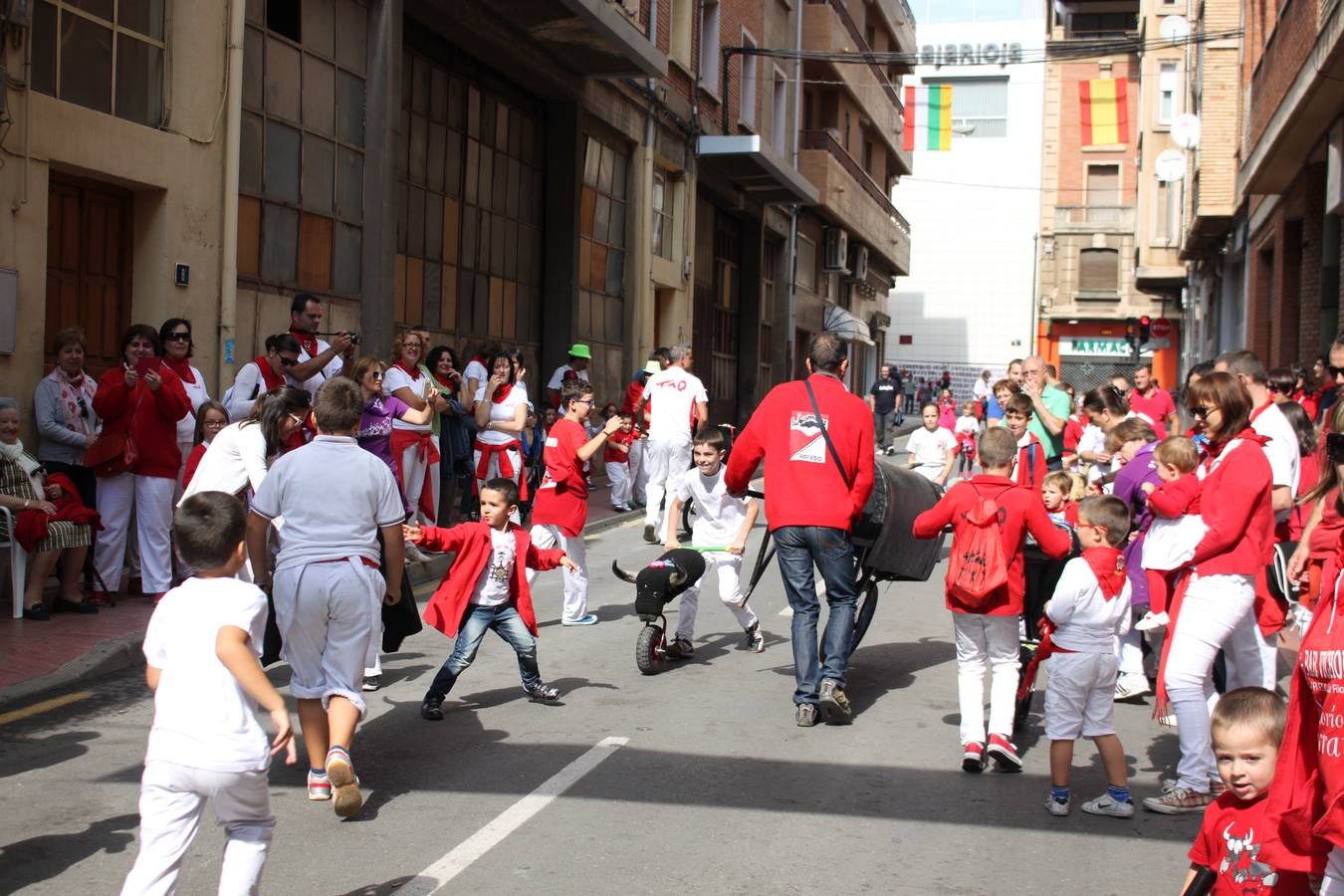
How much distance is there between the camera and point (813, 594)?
7562 millimetres

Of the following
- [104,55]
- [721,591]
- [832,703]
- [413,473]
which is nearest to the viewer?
[832,703]

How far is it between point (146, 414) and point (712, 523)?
4.07 meters

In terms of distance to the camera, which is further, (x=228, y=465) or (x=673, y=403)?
(x=673, y=403)

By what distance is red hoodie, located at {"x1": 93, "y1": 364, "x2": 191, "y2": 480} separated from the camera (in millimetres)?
9680

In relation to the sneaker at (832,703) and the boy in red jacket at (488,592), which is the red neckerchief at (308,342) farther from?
the sneaker at (832,703)

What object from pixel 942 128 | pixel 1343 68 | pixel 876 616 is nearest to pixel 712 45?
pixel 1343 68

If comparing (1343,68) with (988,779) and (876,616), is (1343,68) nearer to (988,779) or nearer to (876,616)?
(876,616)

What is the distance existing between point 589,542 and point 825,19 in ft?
71.4

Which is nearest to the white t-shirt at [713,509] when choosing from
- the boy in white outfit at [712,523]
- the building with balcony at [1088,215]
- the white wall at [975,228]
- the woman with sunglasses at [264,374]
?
the boy in white outfit at [712,523]

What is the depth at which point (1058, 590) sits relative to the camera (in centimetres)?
610

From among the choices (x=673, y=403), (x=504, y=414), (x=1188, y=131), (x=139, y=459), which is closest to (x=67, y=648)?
(x=139, y=459)

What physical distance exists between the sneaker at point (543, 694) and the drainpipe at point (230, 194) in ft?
18.9

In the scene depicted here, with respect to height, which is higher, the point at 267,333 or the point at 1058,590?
the point at 267,333

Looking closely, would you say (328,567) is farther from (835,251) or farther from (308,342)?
(835,251)
